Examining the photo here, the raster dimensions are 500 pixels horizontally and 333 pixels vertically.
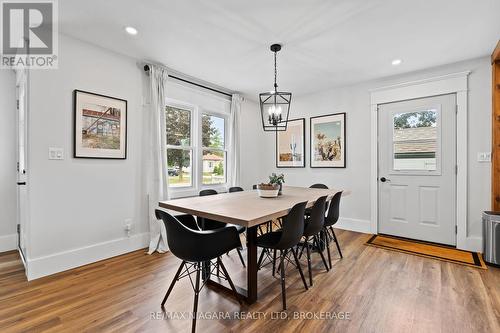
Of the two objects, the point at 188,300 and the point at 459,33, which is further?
the point at 459,33

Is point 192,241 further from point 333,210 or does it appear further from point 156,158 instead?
point 156,158

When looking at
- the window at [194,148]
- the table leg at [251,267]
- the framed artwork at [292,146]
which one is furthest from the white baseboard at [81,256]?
the framed artwork at [292,146]

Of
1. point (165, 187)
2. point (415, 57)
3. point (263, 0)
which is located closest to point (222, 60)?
point (263, 0)

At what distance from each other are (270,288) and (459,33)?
11.0ft

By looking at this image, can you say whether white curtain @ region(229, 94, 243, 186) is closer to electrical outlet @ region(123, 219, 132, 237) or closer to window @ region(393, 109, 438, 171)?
electrical outlet @ region(123, 219, 132, 237)

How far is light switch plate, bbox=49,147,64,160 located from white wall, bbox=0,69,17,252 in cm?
132

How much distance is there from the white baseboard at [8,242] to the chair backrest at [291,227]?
3.73 metres

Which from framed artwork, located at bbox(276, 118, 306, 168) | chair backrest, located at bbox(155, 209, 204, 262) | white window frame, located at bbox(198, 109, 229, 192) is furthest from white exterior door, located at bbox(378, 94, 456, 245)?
chair backrest, located at bbox(155, 209, 204, 262)

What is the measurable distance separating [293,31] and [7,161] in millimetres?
4098

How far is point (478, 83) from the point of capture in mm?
3125

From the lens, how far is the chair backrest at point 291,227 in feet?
6.24

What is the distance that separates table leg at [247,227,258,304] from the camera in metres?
1.98

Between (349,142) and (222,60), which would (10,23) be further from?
(349,142)

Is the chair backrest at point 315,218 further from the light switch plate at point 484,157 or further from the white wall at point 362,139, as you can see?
the light switch plate at point 484,157
